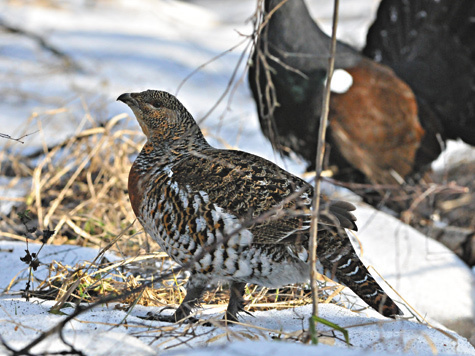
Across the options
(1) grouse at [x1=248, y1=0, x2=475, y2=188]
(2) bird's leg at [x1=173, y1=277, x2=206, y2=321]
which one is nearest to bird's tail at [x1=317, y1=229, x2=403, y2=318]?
(2) bird's leg at [x1=173, y1=277, x2=206, y2=321]

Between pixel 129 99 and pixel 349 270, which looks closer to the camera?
pixel 349 270

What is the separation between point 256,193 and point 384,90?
322 centimetres

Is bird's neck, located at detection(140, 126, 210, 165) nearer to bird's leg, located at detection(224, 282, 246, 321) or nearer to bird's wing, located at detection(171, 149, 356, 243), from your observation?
bird's wing, located at detection(171, 149, 356, 243)

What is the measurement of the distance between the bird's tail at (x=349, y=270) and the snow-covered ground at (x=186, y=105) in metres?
0.10

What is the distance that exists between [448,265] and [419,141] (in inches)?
71.2

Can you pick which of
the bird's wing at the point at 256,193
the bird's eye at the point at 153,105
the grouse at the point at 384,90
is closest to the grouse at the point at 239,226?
the bird's wing at the point at 256,193

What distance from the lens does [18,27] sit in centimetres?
895

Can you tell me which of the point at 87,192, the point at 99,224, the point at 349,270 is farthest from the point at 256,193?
the point at 87,192

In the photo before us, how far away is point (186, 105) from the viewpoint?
6.89 metres

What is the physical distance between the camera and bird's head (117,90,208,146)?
2557 mm

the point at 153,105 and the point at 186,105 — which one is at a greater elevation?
the point at 153,105

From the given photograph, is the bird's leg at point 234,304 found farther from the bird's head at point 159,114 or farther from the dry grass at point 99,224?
the bird's head at point 159,114

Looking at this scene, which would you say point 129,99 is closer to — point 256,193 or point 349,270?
point 256,193

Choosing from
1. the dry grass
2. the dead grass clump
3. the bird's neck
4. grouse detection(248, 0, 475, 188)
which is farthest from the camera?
grouse detection(248, 0, 475, 188)
